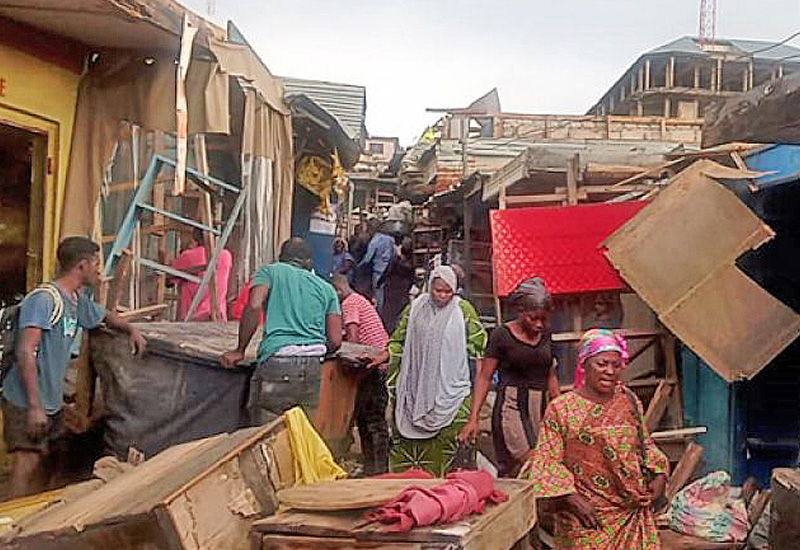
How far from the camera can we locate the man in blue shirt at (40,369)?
5008 millimetres

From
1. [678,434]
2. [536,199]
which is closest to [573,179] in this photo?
[536,199]

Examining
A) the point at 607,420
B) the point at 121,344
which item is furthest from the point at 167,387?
the point at 607,420

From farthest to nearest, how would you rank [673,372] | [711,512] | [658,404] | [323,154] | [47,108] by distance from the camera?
[323,154]
[673,372]
[658,404]
[47,108]
[711,512]

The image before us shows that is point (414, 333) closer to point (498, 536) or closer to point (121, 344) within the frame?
point (121, 344)

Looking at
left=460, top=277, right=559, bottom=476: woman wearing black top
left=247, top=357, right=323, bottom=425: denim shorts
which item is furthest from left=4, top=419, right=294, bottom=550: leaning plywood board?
left=460, top=277, right=559, bottom=476: woman wearing black top

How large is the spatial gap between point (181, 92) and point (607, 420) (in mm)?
3310

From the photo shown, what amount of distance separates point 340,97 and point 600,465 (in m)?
9.09

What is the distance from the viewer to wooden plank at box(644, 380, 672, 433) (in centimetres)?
771

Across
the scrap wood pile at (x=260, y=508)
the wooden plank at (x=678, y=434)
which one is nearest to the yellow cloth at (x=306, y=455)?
the scrap wood pile at (x=260, y=508)

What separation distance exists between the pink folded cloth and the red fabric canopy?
4989 millimetres

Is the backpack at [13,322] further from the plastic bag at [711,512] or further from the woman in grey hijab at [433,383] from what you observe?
the plastic bag at [711,512]

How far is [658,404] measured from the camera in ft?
25.4

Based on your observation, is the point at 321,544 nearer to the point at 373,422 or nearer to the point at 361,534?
the point at 361,534

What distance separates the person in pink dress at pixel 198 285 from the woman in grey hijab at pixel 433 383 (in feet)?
7.45
